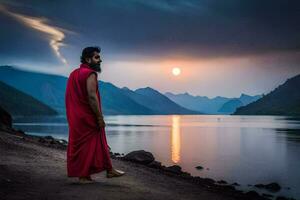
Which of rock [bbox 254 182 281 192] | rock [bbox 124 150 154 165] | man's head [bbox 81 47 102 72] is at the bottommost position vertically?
rock [bbox 254 182 281 192]

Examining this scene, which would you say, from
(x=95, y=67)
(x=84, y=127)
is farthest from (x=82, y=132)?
(x=95, y=67)

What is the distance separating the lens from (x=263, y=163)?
40.4 metres

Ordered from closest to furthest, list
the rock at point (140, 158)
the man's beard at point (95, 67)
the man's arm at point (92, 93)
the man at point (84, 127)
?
the man's arm at point (92, 93) < the man at point (84, 127) < the man's beard at point (95, 67) < the rock at point (140, 158)

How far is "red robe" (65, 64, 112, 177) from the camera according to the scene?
972 centimetres

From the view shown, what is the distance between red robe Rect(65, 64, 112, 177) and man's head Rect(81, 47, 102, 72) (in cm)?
26

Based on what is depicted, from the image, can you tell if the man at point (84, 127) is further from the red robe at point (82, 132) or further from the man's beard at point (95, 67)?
the man's beard at point (95, 67)

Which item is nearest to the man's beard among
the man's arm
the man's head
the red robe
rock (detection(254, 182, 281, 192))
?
the man's head

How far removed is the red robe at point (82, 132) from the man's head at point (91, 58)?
0.84ft

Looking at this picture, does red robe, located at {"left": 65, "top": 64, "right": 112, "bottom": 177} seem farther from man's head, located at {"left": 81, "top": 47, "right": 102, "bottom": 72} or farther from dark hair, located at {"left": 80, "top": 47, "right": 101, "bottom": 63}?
dark hair, located at {"left": 80, "top": 47, "right": 101, "bottom": 63}

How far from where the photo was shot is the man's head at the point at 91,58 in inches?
397

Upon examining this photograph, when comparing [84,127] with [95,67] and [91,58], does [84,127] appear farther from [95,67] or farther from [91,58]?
[91,58]

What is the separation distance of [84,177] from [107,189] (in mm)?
823

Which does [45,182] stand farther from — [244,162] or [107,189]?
[244,162]

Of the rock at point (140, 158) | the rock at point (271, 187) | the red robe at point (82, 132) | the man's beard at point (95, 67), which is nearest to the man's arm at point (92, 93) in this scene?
the red robe at point (82, 132)
